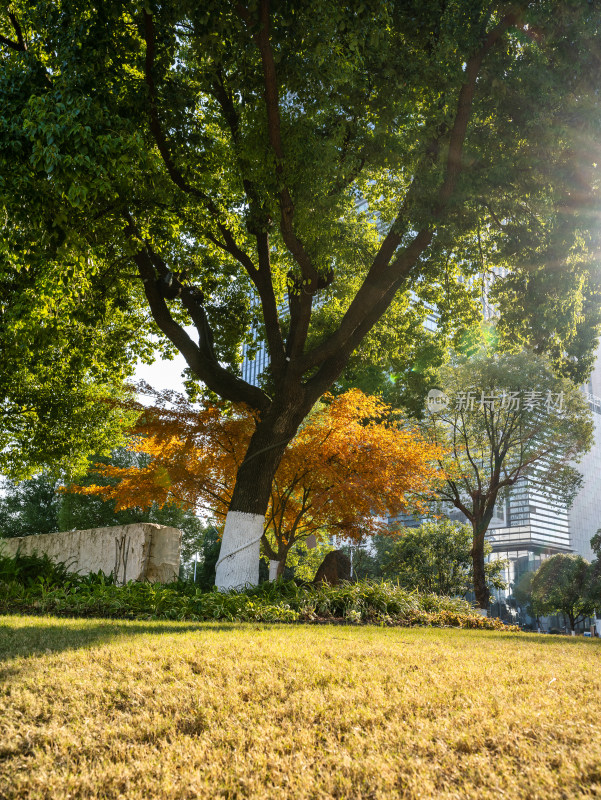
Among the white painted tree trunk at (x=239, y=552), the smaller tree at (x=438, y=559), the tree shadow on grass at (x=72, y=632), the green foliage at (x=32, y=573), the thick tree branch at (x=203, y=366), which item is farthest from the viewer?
the smaller tree at (x=438, y=559)

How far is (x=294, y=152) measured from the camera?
32.2ft

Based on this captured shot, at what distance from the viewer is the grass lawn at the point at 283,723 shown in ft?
8.81

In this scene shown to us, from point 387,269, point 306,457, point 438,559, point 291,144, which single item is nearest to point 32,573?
point 306,457

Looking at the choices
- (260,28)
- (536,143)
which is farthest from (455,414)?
(260,28)

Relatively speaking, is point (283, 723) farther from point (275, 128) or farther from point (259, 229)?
point (259, 229)

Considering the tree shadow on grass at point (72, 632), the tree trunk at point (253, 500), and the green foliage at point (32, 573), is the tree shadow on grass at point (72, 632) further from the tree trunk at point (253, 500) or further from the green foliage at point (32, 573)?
the green foliage at point (32, 573)

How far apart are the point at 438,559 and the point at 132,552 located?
96.5 ft

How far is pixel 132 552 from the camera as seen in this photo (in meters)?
13.5

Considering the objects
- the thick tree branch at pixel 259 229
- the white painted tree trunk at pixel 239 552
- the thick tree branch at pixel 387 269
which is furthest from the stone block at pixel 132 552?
the thick tree branch at pixel 387 269

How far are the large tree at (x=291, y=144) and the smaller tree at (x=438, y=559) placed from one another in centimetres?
2830

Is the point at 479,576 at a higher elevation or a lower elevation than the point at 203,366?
lower

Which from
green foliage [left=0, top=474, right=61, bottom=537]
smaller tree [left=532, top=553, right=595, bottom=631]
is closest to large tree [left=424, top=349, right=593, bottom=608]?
smaller tree [left=532, top=553, right=595, bottom=631]

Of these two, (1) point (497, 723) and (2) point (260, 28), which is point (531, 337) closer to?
(2) point (260, 28)

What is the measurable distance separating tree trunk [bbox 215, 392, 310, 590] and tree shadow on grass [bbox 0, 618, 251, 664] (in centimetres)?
320
